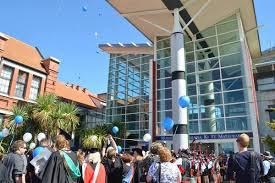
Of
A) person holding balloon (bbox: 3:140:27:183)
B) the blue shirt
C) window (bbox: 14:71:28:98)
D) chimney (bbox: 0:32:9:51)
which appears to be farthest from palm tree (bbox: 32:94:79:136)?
the blue shirt

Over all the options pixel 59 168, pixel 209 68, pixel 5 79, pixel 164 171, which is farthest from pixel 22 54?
pixel 164 171

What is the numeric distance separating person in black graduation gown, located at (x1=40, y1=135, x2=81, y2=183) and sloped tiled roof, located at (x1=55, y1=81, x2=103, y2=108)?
23.4 meters

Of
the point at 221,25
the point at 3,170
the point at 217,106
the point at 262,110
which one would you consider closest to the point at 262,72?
the point at 262,110

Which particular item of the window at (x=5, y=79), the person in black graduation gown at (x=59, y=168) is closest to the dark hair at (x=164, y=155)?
the person in black graduation gown at (x=59, y=168)

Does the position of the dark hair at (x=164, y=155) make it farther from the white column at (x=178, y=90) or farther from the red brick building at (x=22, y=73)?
the red brick building at (x=22, y=73)

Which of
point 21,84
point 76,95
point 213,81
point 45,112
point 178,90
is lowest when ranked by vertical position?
point 45,112

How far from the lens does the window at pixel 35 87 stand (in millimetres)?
22263

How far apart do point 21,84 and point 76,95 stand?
8828 mm

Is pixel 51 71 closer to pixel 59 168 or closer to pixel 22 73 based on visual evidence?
pixel 22 73

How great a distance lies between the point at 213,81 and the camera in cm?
2092

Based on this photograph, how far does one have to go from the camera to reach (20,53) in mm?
22922

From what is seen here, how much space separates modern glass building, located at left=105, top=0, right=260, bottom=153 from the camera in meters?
19.1

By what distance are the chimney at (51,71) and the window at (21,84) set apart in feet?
5.77

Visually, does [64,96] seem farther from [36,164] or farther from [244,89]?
[36,164]
